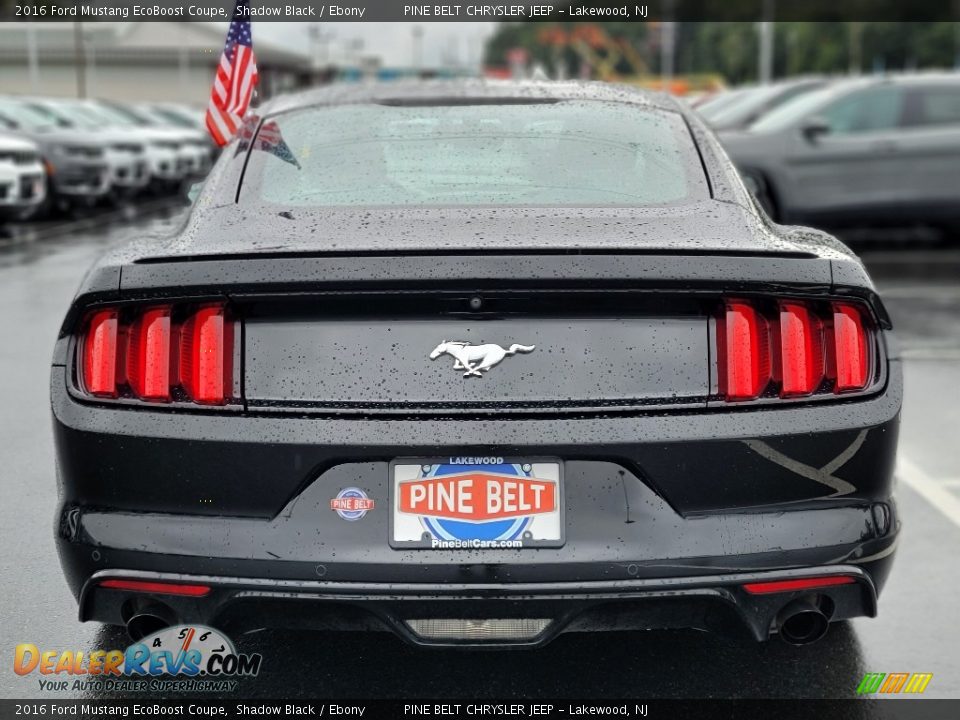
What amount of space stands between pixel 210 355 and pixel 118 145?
681 inches

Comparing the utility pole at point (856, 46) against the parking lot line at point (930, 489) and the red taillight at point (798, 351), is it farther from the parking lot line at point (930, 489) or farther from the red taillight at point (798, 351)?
the red taillight at point (798, 351)

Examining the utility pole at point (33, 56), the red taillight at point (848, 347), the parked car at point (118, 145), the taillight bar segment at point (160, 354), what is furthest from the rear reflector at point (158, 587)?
the utility pole at point (33, 56)

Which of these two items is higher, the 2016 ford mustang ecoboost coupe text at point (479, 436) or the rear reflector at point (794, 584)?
the 2016 ford mustang ecoboost coupe text at point (479, 436)

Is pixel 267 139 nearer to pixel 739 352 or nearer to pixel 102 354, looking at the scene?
pixel 102 354

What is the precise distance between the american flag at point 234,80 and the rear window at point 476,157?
3.46 metres

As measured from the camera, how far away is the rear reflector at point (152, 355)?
2887 millimetres

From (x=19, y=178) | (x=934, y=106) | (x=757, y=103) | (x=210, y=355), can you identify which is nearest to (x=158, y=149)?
(x=19, y=178)

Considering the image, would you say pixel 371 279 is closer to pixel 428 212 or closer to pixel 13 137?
pixel 428 212

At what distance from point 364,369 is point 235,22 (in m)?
5.27

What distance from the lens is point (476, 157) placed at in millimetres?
3762

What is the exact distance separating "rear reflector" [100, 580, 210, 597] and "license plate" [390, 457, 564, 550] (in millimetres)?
449

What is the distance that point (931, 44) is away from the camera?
110 metres

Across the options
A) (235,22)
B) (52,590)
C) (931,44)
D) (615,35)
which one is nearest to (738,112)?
(235,22)

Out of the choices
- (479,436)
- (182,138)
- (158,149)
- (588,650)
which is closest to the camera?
(479,436)
